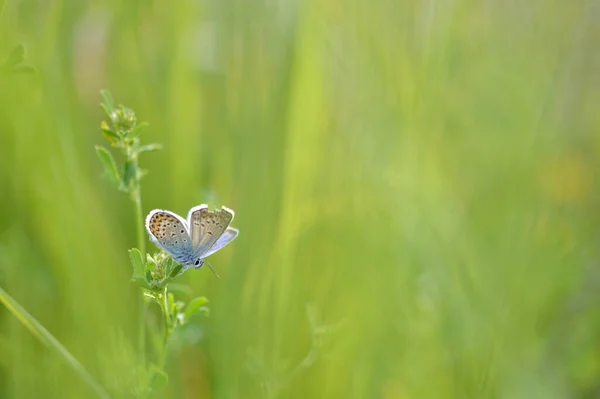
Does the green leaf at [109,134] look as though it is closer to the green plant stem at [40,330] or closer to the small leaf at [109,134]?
the small leaf at [109,134]

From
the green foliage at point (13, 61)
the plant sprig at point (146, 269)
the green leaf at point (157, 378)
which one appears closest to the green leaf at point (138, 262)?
the plant sprig at point (146, 269)

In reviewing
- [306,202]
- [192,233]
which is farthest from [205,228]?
[306,202]

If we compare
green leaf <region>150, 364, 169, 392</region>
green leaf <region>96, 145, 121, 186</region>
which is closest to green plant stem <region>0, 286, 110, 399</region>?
green leaf <region>150, 364, 169, 392</region>

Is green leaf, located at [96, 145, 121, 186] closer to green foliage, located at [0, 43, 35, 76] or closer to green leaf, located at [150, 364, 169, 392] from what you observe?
green foliage, located at [0, 43, 35, 76]

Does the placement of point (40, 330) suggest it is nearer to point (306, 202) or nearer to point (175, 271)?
point (175, 271)

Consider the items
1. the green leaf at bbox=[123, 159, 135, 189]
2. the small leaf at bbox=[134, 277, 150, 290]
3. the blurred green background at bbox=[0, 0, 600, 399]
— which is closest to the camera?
the small leaf at bbox=[134, 277, 150, 290]

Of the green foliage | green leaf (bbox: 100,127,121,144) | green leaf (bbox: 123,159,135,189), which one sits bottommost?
green leaf (bbox: 123,159,135,189)
